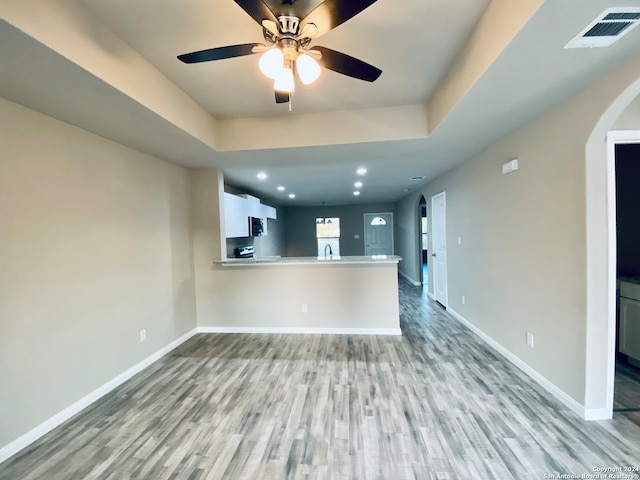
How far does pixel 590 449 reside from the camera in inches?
67.3

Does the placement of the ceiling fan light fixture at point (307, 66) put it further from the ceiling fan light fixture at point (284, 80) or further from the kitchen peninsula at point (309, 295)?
the kitchen peninsula at point (309, 295)

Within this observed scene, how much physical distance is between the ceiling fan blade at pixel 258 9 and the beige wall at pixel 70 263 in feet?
6.22

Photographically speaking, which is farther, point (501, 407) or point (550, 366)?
point (550, 366)

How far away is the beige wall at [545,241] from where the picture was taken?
6.32 ft

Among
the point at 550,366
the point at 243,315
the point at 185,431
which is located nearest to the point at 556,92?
the point at 550,366

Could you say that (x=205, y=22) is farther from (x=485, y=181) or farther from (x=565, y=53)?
(x=485, y=181)

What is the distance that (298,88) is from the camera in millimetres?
2371

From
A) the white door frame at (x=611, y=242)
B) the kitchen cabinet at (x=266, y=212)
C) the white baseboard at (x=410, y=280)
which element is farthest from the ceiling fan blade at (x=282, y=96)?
the white baseboard at (x=410, y=280)

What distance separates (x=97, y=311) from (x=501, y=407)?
11.6 ft

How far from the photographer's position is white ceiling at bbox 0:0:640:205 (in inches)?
55.9

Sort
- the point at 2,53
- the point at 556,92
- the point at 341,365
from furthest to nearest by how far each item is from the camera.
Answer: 1. the point at 341,365
2. the point at 556,92
3. the point at 2,53

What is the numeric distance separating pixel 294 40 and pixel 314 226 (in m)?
8.44

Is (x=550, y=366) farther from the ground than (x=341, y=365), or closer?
farther from the ground

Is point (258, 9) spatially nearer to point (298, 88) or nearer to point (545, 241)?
point (298, 88)
